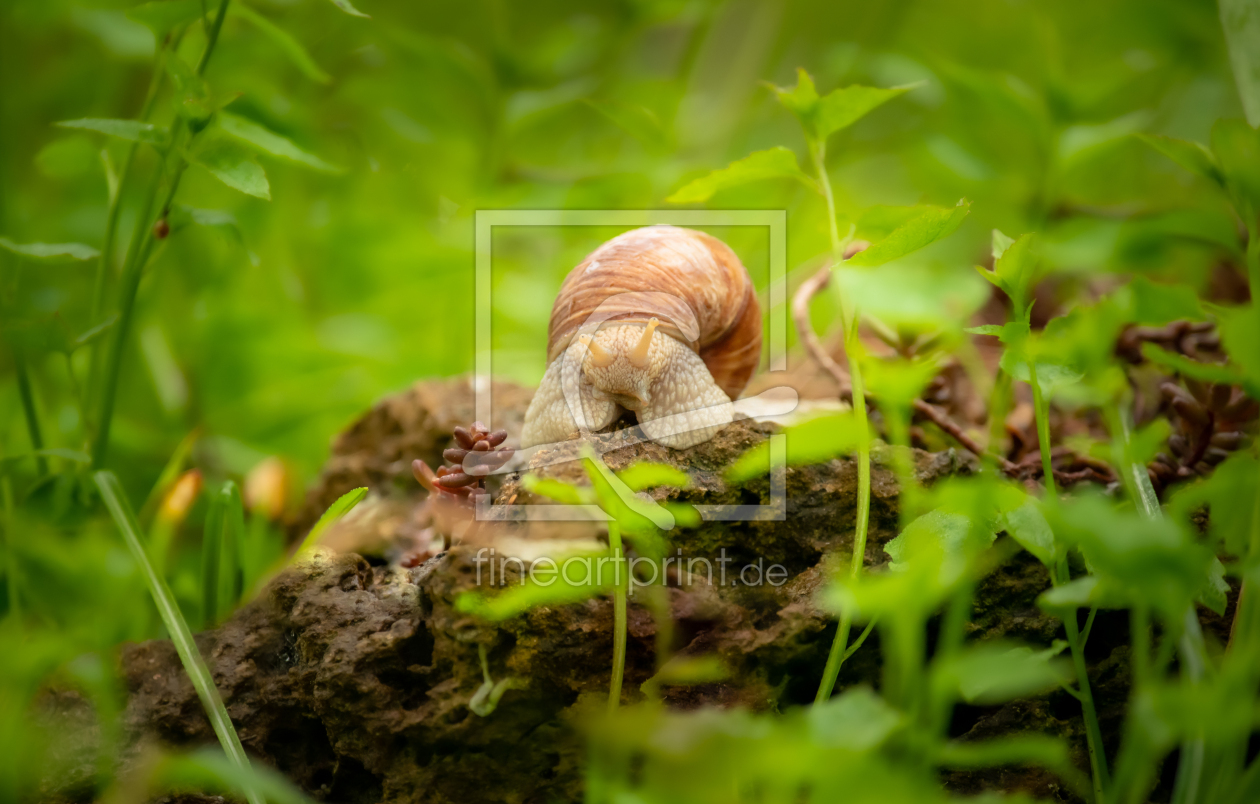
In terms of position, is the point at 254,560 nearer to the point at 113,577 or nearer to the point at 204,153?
the point at 113,577

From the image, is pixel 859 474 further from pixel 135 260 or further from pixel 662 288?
pixel 135 260

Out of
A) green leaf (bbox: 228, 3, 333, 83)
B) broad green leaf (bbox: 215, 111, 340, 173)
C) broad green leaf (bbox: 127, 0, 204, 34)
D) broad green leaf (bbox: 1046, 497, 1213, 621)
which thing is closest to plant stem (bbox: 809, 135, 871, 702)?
broad green leaf (bbox: 1046, 497, 1213, 621)

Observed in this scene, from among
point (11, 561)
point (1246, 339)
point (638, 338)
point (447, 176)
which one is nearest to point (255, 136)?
point (638, 338)

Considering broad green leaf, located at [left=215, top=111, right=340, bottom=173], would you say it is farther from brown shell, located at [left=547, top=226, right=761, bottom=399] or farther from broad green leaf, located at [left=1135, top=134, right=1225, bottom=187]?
broad green leaf, located at [left=1135, top=134, right=1225, bottom=187]

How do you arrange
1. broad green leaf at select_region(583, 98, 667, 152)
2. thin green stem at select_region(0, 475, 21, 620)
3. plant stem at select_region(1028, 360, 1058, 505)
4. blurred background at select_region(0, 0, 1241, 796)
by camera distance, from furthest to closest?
blurred background at select_region(0, 0, 1241, 796), broad green leaf at select_region(583, 98, 667, 152), thin green stem at select_region(0, 475, 21, 620), plant stem at select_region(1028, 360, 1058, 505)

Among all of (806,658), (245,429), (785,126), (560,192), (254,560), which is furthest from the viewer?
(785,126)

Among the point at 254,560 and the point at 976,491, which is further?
the point at 254,560

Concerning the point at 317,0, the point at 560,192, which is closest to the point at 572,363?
the point at 560,192
